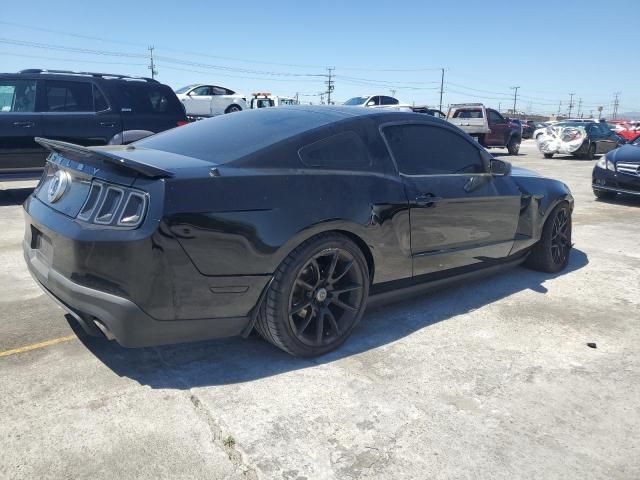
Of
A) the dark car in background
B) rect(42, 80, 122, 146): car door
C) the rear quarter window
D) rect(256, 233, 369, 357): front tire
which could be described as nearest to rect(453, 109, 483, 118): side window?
the dark car in background

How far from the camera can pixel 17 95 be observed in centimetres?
756

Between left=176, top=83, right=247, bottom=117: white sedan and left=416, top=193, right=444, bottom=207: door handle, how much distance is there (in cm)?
1975

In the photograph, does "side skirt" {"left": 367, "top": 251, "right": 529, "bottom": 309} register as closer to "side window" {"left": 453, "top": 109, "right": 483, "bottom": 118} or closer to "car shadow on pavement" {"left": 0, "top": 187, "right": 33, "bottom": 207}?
"car shadow on pavement" {"left": 0, "top": 187, "right": 33, "bottom": 207}

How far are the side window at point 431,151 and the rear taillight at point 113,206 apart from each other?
1.75 meters

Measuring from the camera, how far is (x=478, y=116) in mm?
19000

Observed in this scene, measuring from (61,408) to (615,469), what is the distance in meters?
2.51

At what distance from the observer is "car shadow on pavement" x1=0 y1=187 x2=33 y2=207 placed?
25.1ft

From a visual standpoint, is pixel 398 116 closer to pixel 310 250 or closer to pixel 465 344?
pixel 310 250

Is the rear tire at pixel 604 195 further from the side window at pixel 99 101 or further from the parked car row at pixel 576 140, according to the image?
the parked car row at pixel 576 140

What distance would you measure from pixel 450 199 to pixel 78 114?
6.26 meters

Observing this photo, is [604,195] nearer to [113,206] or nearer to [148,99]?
[148,99]

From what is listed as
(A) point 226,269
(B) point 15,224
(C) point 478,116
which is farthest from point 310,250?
(C) point 478,116

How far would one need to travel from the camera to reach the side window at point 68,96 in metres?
7.72

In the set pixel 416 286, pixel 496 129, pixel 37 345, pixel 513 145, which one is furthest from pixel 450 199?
pixel 513 145
